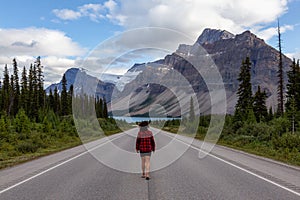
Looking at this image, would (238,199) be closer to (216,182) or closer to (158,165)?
(216,182)

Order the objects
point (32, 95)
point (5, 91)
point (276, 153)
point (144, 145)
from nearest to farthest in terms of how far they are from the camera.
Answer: point (144, 145) < point (276, 153) < point (32, 95) < point (5, 91)

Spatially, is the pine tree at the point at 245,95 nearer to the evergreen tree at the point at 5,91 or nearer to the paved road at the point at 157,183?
the paved road at the point at 157,183

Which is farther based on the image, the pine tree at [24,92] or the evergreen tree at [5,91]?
the evergreen tree at [5,91]

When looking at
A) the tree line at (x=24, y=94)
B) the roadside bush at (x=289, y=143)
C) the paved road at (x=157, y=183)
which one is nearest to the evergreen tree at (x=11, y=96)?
the tree line at (x=24, y=94)

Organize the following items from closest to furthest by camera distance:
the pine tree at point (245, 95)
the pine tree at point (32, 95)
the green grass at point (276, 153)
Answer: the green grass at point (276, 153) < the pine tree at point (245, 95) < the pine tree at point (32, 95)

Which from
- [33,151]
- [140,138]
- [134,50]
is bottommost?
[33,151]

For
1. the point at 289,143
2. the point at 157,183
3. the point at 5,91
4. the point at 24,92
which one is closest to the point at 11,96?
the point at 5,91

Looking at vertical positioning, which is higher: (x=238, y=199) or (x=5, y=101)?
(x=5, y=101)

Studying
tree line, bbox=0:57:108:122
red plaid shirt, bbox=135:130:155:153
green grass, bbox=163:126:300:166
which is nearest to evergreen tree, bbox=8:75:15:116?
tree line, bbox=0:57:108:122

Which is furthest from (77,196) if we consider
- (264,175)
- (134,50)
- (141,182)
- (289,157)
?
(289,157)

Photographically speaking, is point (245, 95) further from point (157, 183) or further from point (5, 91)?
point (5, 91)

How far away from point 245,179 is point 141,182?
3.16 metres

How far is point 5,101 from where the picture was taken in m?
85.3

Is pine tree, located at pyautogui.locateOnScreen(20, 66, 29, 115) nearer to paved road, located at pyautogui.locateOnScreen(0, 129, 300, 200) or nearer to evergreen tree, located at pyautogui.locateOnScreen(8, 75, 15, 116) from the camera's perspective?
evergreen tree, located at pyautogui.locateOnScreen(8, 75, 15, 116)
